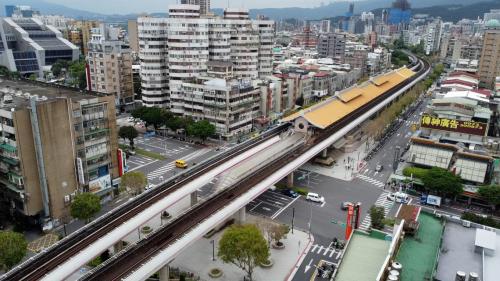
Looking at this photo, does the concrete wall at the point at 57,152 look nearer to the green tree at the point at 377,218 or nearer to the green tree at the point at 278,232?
the green tree at the point at 278,232

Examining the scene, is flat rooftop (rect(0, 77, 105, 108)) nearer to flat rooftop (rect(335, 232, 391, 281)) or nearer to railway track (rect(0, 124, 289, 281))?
railway track (rect(0, 124, 289, 281))

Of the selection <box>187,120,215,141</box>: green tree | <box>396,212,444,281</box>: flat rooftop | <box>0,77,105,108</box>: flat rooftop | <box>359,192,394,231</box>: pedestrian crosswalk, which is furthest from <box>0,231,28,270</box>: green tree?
<box>187,120,215,141</box>: green tree

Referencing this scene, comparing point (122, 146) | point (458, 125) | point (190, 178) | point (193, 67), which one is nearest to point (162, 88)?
point (193, 67)

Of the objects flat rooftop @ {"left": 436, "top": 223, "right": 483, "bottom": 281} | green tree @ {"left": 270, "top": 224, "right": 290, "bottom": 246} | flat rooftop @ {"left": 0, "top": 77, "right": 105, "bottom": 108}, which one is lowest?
green tree @ {"left": 270, "top": 224, "right": 290, "bottom": 246}

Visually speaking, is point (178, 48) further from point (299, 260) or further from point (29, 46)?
point (29, 46)

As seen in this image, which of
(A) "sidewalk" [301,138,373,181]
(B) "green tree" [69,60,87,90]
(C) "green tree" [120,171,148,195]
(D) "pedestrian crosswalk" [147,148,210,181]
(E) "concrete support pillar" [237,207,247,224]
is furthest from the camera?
(B) "green tree" [69,60,87,90]

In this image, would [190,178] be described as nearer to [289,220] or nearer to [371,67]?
[289,220]

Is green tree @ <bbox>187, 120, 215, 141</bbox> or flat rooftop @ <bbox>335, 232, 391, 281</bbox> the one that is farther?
green tree @ <bbox>187, 120, 215, 141</bbox>
